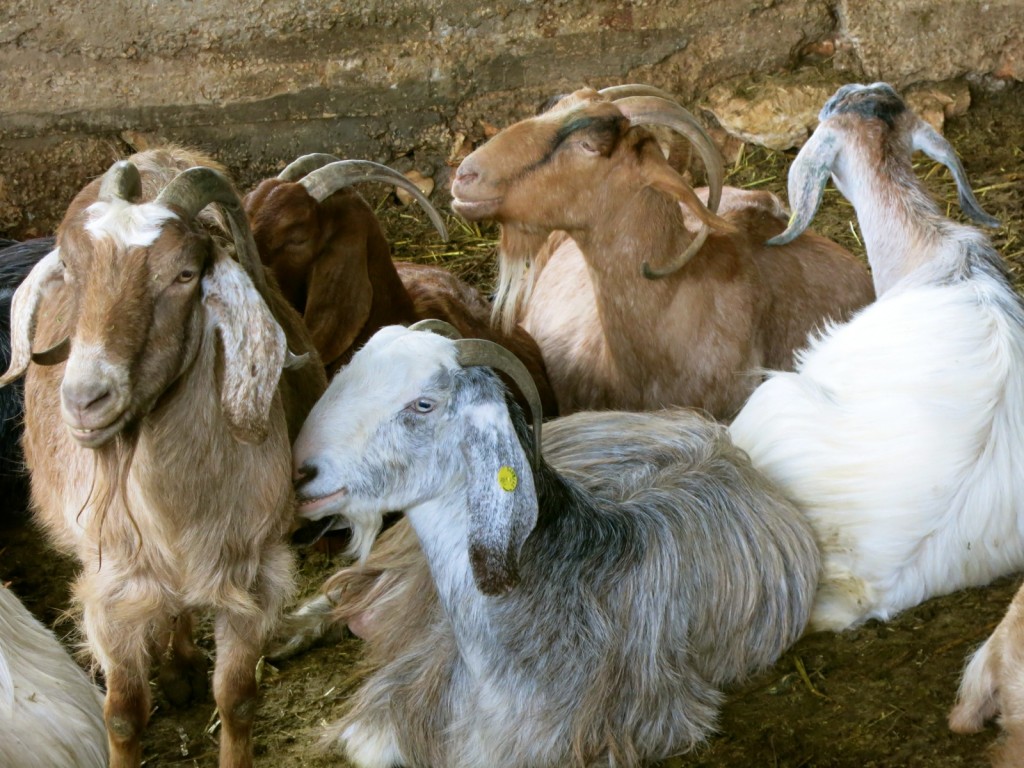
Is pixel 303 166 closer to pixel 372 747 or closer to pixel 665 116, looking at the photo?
pixel 665 116

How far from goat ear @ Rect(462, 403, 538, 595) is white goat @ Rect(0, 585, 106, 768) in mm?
1144

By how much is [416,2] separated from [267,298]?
3132 millimetres

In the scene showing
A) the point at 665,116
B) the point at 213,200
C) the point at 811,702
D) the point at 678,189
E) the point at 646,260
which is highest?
the point at 213,200

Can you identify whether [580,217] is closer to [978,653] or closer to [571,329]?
[571,329]

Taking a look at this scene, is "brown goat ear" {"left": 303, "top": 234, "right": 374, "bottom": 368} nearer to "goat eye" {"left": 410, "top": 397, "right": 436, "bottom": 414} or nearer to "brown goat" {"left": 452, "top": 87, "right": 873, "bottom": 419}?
"brown goat" {"left": 452, "top": 87, "right": 873, "bottom": 419}

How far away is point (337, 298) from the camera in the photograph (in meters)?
4.39

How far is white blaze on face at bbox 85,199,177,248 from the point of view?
9.07 feet

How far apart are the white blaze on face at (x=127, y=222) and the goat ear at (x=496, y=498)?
84cm

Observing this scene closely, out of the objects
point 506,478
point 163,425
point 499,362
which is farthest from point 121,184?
point 506,478

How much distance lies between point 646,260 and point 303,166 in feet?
4.14

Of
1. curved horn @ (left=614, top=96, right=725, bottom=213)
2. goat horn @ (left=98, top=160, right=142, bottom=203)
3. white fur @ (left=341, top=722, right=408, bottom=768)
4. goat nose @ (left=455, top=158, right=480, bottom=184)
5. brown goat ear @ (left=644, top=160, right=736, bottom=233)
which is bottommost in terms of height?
white fur @ (left=341, top=722, right=408, bottom=768)

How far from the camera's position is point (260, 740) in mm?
3637

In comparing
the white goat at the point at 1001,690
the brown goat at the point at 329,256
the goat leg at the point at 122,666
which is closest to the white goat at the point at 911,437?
the white goat at the point at 1001,690

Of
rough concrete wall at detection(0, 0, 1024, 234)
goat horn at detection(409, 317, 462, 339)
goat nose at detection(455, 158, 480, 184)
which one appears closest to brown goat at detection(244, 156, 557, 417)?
goat nose at detection(455, 158, 480, 184)
